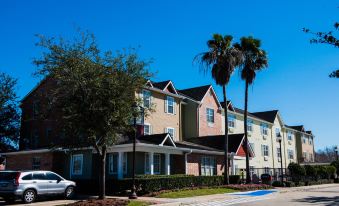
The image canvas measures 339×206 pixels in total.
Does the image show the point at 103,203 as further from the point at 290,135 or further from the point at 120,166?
the point at 290,135

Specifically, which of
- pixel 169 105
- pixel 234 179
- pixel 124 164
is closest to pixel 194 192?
pixel 124 164

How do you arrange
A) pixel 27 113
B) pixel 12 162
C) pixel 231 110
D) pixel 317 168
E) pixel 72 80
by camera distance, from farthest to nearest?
pixel 231 110 → pixel 317 168 → pixel 27 113 → pixel 12 162 → pixel 72 80

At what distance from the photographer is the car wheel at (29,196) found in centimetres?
2033

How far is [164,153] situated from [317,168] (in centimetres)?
2164

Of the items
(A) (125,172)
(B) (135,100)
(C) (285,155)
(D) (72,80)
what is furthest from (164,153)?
(C) (285,155)

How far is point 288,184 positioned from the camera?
35.2 meters

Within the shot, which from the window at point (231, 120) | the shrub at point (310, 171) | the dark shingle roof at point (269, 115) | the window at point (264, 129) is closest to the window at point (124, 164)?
the shrub at point (310, 171)

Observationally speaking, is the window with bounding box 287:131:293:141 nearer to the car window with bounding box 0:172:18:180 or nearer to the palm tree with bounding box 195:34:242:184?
the palm tree with bounding box 195:34:242:184

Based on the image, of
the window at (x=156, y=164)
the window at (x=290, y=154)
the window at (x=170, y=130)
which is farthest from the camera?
the window at (x=290, y=154)

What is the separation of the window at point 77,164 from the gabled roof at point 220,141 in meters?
12.6

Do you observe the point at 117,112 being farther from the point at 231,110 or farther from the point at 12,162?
the point at 231,110

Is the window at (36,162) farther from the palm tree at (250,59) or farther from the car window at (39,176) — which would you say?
the palm tree at (250,59)

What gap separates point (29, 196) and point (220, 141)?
20.6 m

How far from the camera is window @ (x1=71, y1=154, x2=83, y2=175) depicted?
30.2 meters
